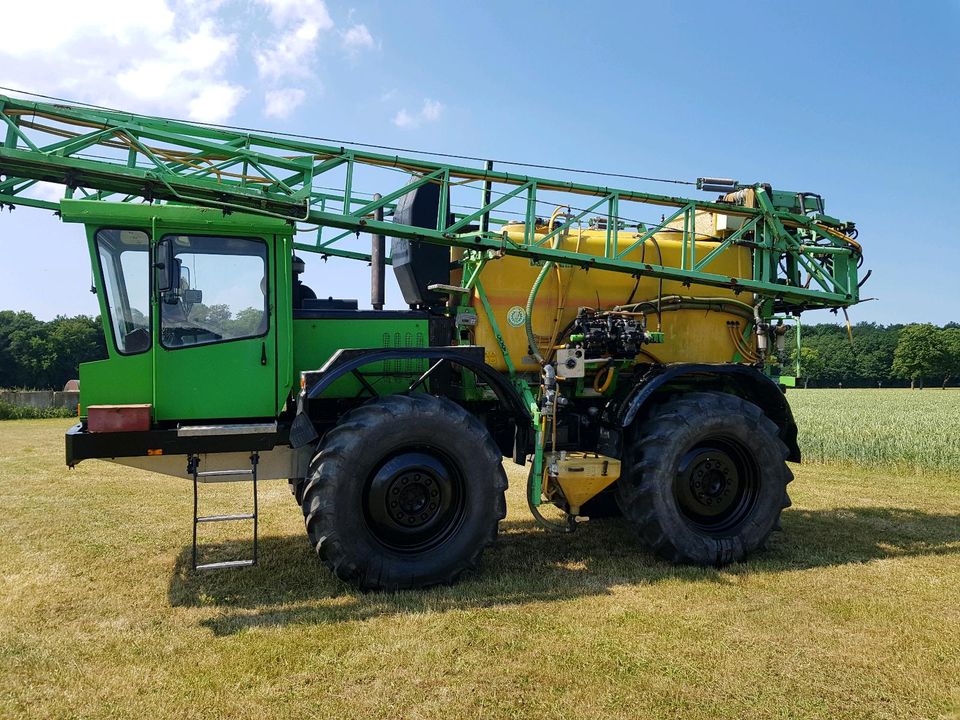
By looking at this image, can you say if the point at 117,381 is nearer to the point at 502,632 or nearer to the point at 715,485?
the point at 502,632

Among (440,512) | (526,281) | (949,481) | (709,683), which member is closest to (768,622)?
(709,683)

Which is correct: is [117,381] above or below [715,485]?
above

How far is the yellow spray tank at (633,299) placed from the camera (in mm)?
7004

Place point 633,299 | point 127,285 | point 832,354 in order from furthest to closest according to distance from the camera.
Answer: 1. point 832,354
2. point 633,299
3. point 127,285

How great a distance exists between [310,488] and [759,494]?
4.41 meters

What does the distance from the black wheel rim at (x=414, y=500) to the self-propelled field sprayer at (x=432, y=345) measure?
0.02 metres

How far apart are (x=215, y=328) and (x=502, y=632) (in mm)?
3414

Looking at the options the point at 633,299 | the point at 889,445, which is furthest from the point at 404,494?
the point at 889,445

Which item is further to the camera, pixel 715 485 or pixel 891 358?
pixel 891 358

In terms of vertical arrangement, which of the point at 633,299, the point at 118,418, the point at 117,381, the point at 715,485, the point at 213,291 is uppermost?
the point at 633,299

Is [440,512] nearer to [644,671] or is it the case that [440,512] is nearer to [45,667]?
[644,671]

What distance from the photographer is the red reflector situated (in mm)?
5410

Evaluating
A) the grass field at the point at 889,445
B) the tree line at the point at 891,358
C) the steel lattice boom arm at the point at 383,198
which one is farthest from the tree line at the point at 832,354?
the steel lattice boom arm at the point at 383,198

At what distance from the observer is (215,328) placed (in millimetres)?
5855
